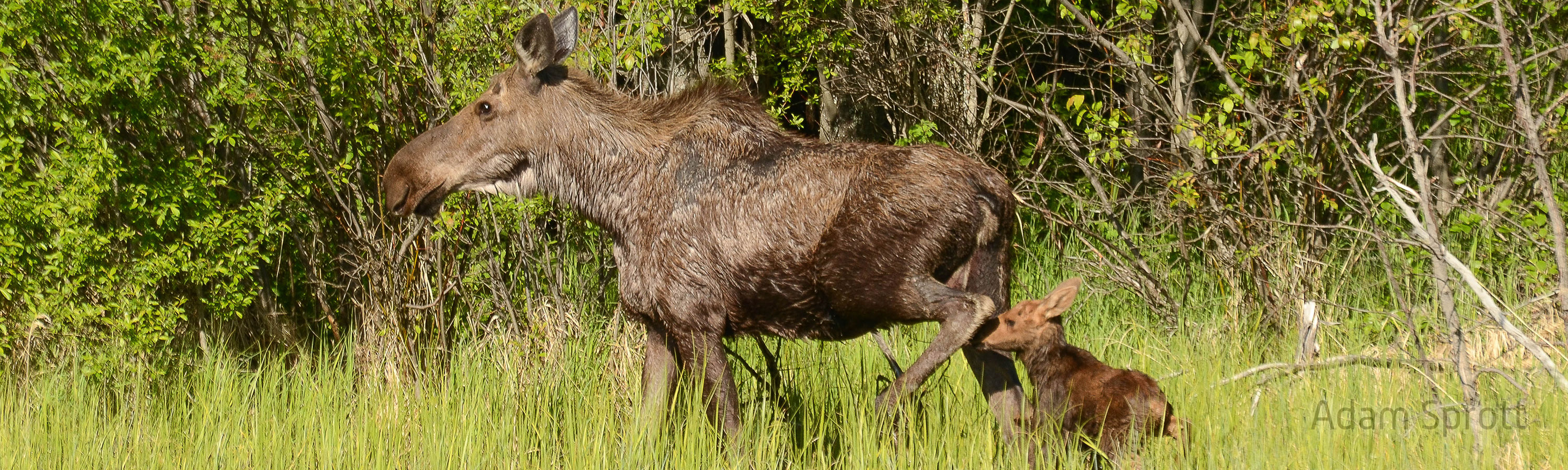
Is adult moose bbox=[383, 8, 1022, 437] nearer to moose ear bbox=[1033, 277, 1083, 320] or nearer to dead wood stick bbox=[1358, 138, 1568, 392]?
moose ear bbox=[1033, 277, 1083, 320]

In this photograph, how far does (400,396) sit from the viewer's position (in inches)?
279

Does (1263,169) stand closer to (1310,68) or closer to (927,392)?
(1310,68)

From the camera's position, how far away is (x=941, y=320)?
16.3 feet

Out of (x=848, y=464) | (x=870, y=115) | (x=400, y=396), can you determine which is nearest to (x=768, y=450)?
(x=848, y=464)

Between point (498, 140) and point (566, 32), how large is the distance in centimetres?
60

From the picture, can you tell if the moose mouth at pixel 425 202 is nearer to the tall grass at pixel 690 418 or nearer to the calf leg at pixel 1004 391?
the tall grass at pixel 690 418

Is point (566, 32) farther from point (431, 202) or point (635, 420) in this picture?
point (635, 420)

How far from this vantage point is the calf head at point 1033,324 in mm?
5172

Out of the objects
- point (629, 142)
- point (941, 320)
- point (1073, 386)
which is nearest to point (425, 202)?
point (629, 142)

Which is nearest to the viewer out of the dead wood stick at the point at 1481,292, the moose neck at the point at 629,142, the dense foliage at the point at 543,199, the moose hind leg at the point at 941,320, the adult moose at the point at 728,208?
the moose hind leg at the point at 941,320

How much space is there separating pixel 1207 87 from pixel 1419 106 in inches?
91.9

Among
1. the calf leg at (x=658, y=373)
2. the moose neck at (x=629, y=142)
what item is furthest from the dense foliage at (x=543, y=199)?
the calf leg at (x=658, y=373)

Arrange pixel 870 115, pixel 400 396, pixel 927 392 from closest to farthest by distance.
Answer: pixel 927 392 → pixel 400 396 → pixel 870 115

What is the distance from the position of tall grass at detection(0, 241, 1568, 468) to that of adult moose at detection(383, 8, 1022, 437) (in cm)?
35
